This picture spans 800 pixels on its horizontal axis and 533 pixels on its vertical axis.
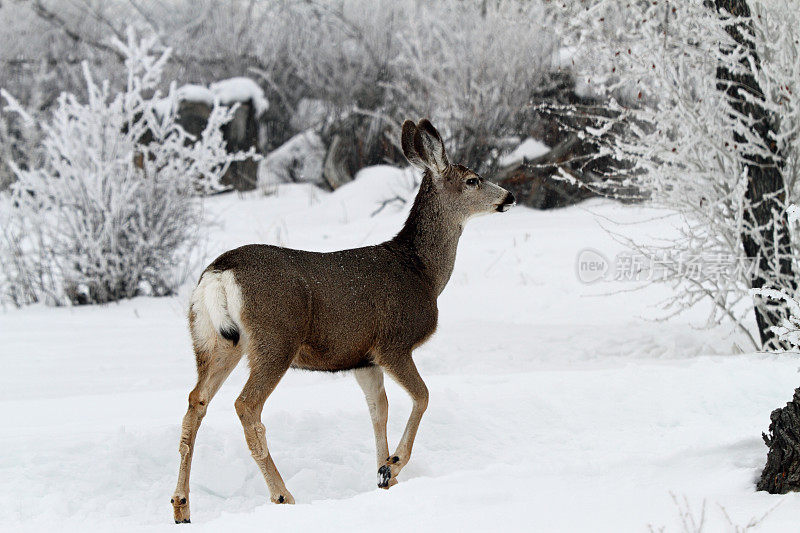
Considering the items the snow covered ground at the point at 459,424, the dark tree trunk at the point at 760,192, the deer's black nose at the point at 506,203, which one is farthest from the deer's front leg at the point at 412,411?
the dark tree trunk at the point at 760,192

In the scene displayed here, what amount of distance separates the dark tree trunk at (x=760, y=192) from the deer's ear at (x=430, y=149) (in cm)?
231

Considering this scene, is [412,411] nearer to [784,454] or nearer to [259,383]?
[259,383]

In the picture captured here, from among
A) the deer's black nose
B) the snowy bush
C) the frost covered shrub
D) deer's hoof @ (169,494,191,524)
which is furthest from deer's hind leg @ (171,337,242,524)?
the frost covered shrub

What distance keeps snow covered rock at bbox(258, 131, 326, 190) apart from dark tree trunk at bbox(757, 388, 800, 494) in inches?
476

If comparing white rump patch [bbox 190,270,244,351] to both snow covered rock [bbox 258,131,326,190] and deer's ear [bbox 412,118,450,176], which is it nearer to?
deer's ear [bbox 412,118,450,176]

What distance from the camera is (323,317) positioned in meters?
4.04

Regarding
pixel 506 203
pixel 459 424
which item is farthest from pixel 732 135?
pixel 459 424

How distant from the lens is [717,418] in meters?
5.13

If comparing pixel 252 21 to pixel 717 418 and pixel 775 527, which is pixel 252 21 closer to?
pixel 717 418

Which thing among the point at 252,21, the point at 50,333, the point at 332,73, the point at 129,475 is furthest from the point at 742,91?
the point at 252,21

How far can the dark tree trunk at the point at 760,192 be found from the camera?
612cm

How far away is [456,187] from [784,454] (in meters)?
2.30

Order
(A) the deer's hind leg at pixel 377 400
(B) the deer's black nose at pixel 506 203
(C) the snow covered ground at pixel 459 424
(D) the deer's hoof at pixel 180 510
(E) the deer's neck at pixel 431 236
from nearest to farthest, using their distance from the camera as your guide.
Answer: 1. (C) the snow covered ground at pixel 459 424
2. (D) the deer's hoof at pixel 180 510
3. (A) the deer's hind leg at pixel 377 400
4. (E) the deer's neck at pixel 431 236
5. (B) the deer's black nose at pixel 506 203

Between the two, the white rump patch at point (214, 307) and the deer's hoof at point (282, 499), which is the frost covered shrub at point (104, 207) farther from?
the deer's hoof at point (282, 499)
